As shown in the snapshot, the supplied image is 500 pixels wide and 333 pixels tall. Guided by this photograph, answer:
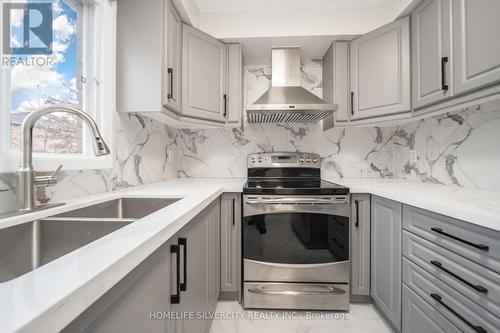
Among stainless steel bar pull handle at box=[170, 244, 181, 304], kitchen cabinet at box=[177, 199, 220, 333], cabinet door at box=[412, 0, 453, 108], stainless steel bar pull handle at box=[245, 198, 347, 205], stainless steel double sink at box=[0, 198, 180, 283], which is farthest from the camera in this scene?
stainless steel bar pull handle at box=[245, 198, 347, 205]

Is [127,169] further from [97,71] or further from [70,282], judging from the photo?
[70,282]

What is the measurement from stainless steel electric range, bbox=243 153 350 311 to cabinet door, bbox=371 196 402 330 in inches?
7.3

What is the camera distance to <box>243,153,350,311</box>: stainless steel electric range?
164cm

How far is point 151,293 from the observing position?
67cm

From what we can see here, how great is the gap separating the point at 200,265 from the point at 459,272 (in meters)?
1.17

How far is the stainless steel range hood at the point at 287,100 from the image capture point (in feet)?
6.00

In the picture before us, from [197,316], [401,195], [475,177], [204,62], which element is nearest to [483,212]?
[401,195]

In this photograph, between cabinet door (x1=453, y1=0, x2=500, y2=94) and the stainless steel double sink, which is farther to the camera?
cabinet door (x1=453, y1=0, x2=500, y2=94)

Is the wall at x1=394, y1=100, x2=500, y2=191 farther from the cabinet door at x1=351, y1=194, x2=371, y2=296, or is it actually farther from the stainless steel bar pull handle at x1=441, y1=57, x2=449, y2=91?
the cabinet door at x1=351, y1=194, x2=371, y2=296

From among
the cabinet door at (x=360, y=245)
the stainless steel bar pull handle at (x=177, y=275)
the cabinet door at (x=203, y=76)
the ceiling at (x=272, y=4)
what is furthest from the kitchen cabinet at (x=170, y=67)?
the cabinet door at (x=360, y=245)

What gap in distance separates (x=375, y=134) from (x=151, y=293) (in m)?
2.37

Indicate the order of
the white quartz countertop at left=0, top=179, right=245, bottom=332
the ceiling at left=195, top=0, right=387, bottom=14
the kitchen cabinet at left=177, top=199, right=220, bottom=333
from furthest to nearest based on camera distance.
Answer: the ceiling at left=195, top=0, right=387, bottom=14, the kitchen cabinet at left=177, top=199, right=220, bottom=333, the white quartz countertop at left=0, top=179, right=245, bottom=332

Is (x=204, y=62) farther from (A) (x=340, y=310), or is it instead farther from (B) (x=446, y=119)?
(A) (x=340, y=310)

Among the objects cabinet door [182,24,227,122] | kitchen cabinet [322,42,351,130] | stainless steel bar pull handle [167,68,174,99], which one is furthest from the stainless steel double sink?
kitchen cabinet [322,42,351,130]
